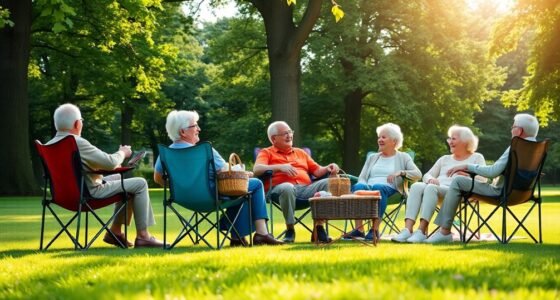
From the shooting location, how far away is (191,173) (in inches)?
264

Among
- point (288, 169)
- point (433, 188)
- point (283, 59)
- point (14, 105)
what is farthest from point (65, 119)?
point (14, 105)

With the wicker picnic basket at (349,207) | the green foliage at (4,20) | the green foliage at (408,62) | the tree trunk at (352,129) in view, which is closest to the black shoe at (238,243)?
the wicker picnic basket at (349,207)

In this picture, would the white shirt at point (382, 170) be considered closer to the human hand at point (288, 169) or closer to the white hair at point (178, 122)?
the human hand at point (288, 169)

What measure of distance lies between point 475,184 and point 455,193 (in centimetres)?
20

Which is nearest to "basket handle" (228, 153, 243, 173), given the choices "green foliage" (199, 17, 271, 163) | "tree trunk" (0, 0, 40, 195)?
"tree trunk" (0, 0, 40, 195)

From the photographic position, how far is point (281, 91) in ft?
61.5

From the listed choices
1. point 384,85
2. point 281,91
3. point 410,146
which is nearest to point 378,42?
point 384,85

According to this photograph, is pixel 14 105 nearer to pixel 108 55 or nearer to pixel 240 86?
pixel 108 55

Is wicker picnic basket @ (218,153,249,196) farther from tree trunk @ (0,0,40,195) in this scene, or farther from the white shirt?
tree trunk @ (0,0,40,195)

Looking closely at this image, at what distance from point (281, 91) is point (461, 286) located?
50.6 ft

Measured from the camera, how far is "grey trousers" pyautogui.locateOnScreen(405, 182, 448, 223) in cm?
768

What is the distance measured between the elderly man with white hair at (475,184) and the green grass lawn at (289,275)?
3.71ft

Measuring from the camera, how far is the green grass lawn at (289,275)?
3229 millimetres

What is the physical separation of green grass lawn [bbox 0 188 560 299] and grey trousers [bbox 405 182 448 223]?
5.03 feet
